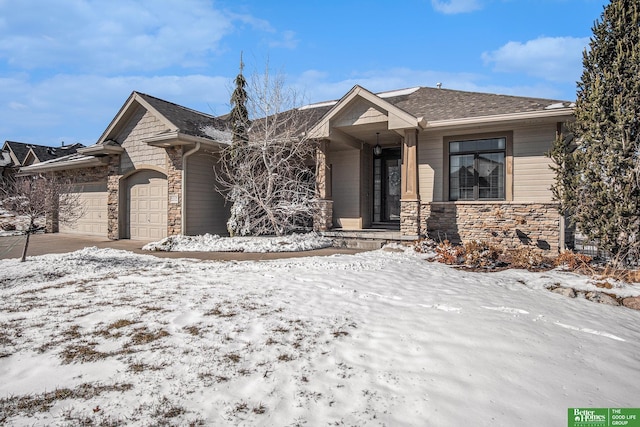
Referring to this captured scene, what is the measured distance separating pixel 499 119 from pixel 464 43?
14.5 feet

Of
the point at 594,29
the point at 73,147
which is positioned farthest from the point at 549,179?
the point at 73,147

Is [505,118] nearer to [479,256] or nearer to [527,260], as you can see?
[527,260]

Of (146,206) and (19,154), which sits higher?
(19,154)

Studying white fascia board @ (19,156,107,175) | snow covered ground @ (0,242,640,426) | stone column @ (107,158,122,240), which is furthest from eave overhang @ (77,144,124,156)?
snow covered ground @ (0,242,640,426)

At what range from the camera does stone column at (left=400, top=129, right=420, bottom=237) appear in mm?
9742

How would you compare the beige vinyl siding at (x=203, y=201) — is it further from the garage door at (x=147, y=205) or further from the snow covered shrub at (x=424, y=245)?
the snow covered shrub at (x=424, y=245)

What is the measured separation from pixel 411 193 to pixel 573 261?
4212mm

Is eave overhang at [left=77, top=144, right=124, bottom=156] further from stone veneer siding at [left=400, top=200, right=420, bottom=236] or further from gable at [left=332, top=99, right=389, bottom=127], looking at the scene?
stone veneer siding at [left=400, top=200, right=420, bottom=236]

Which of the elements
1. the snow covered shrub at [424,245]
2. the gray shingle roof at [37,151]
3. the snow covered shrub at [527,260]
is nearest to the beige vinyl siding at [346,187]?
the snow covered shrub at [424,245]

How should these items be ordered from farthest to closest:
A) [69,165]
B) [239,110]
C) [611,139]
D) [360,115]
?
1. [69,165]
2. [239,110]
3. [360,115]
4. [611,139]

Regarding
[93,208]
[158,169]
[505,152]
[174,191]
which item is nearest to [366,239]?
[505,152]

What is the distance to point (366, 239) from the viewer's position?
9969mm

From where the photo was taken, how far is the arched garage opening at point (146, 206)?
40.3ft

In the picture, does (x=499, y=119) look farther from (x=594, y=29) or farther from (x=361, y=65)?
(x=361, y=65)
